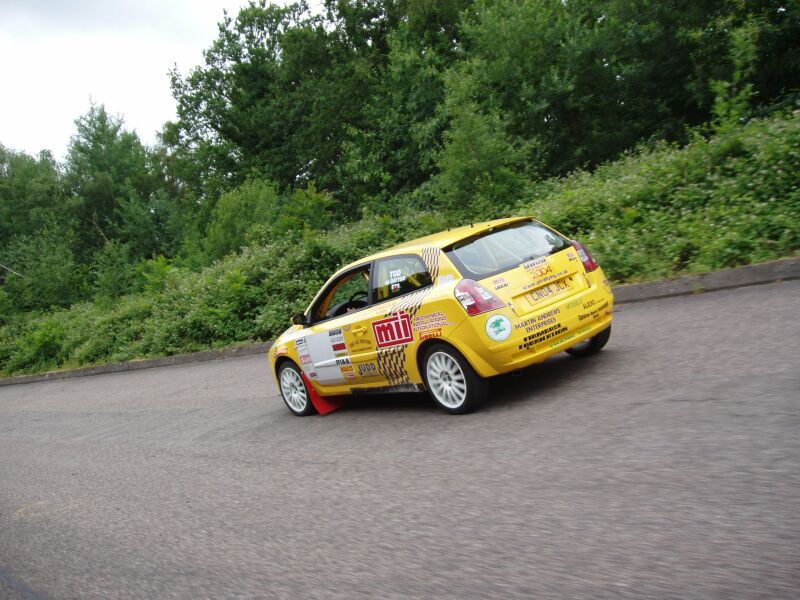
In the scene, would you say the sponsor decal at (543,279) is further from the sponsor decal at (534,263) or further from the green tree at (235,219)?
the green tree at (235,219)

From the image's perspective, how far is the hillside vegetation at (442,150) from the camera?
463 inches

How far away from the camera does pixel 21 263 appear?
45969 millimetres

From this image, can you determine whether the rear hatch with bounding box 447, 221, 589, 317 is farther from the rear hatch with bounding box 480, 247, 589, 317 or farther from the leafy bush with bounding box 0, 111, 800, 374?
the leafy bush with bounding box 0, 111, 800, 374

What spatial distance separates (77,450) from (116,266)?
30.7 metres

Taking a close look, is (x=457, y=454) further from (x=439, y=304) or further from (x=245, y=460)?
(x=245, y=460)

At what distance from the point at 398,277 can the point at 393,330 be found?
52 centimetres

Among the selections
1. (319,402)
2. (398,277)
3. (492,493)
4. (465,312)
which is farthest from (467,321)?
(319,402)

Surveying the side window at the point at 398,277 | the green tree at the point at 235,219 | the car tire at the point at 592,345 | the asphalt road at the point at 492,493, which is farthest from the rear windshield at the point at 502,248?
the green tree at the point at 235,219

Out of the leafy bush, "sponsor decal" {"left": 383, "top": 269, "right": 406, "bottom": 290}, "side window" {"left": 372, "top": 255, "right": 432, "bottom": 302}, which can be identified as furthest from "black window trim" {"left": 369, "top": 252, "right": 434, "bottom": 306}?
the leafy bush

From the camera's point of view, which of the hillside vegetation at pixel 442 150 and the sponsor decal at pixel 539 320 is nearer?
the sponsor decal at pixel 539 320

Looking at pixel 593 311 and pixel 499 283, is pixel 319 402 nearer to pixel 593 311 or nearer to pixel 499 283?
pixel 499 283

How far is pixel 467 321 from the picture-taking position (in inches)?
240

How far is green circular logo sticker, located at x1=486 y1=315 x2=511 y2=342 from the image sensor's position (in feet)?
19.9

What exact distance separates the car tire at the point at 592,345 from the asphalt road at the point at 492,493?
13 cm
